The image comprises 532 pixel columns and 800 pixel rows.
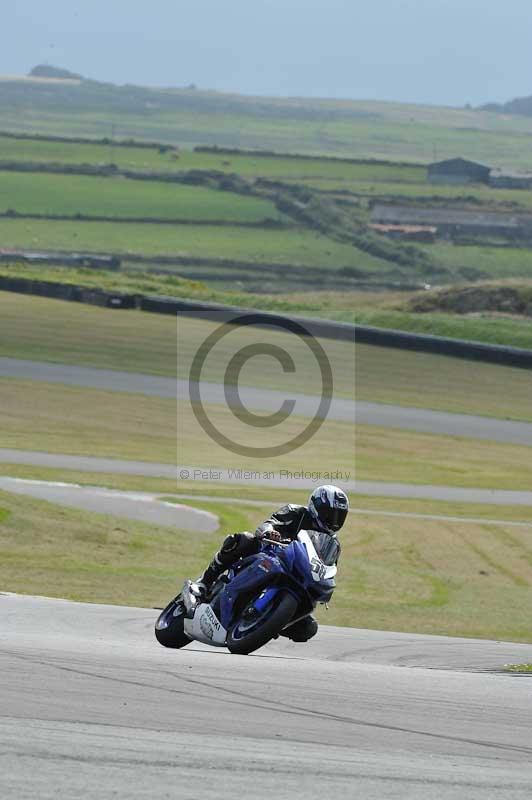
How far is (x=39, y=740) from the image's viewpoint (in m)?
8.43

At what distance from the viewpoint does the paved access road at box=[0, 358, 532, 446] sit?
44.0m

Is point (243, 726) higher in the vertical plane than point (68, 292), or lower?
higher

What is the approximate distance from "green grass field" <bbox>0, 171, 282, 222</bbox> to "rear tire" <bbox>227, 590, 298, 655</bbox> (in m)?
110

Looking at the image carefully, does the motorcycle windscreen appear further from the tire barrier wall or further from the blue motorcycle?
the tire barrier wall

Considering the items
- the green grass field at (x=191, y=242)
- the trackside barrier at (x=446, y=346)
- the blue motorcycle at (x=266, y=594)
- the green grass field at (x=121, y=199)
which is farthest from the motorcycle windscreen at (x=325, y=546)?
the green grass field at (x=121, y=199)

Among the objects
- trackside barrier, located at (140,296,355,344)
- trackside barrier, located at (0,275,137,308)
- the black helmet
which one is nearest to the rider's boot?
the black helmet

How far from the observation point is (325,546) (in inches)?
474

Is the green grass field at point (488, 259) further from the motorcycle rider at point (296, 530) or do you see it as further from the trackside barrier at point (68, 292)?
the motorcycle rider at point (296, 530)

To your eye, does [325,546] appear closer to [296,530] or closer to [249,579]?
[296,530]

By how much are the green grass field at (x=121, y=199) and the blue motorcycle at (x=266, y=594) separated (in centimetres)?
10938

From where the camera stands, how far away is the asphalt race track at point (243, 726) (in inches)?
313

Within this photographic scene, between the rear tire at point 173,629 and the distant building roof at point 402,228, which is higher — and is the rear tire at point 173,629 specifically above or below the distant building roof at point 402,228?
above

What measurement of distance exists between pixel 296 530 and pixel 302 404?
32.8 meters

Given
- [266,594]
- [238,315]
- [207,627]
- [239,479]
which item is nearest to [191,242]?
[238,315]
